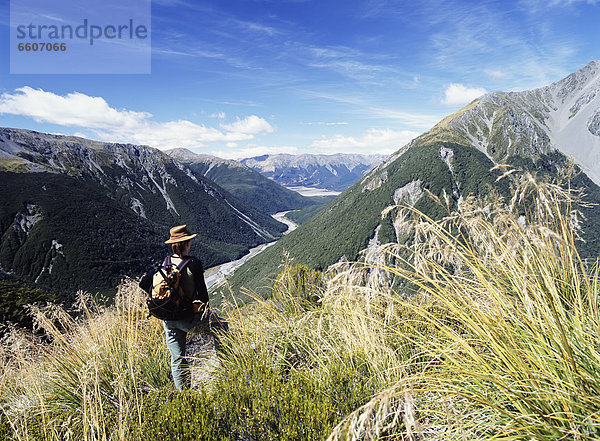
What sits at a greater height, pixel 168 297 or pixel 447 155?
pixel 447 155

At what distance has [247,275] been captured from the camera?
140m

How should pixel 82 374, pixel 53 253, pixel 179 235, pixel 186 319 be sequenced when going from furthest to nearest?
pixel 53 253 < pixel 179 235 < pixel 186 319 < pixel 82 374

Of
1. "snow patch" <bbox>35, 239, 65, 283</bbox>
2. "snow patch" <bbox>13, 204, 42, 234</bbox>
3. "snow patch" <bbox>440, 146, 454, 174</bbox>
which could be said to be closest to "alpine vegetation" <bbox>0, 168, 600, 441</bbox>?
"snow patch" <bbox>35, 239, 65, 283</bbox>

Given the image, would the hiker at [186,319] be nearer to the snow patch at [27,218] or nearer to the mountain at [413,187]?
the mountain at [413,187]

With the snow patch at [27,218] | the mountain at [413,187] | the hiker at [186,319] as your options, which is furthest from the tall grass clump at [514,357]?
the snow patch at [27,218]

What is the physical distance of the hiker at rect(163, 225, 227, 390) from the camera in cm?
407

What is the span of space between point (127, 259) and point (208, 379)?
499 feet

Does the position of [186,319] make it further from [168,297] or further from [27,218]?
[27,218]

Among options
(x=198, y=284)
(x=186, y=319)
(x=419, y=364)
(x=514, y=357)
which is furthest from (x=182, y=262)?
(x=514, y=357)

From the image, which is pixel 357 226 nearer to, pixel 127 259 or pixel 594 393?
pixel 127 259

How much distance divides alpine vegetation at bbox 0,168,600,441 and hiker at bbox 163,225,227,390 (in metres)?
0.32

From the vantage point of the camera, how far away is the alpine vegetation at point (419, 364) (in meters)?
1.74

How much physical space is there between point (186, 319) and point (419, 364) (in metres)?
3.08

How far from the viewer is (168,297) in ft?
12.9
